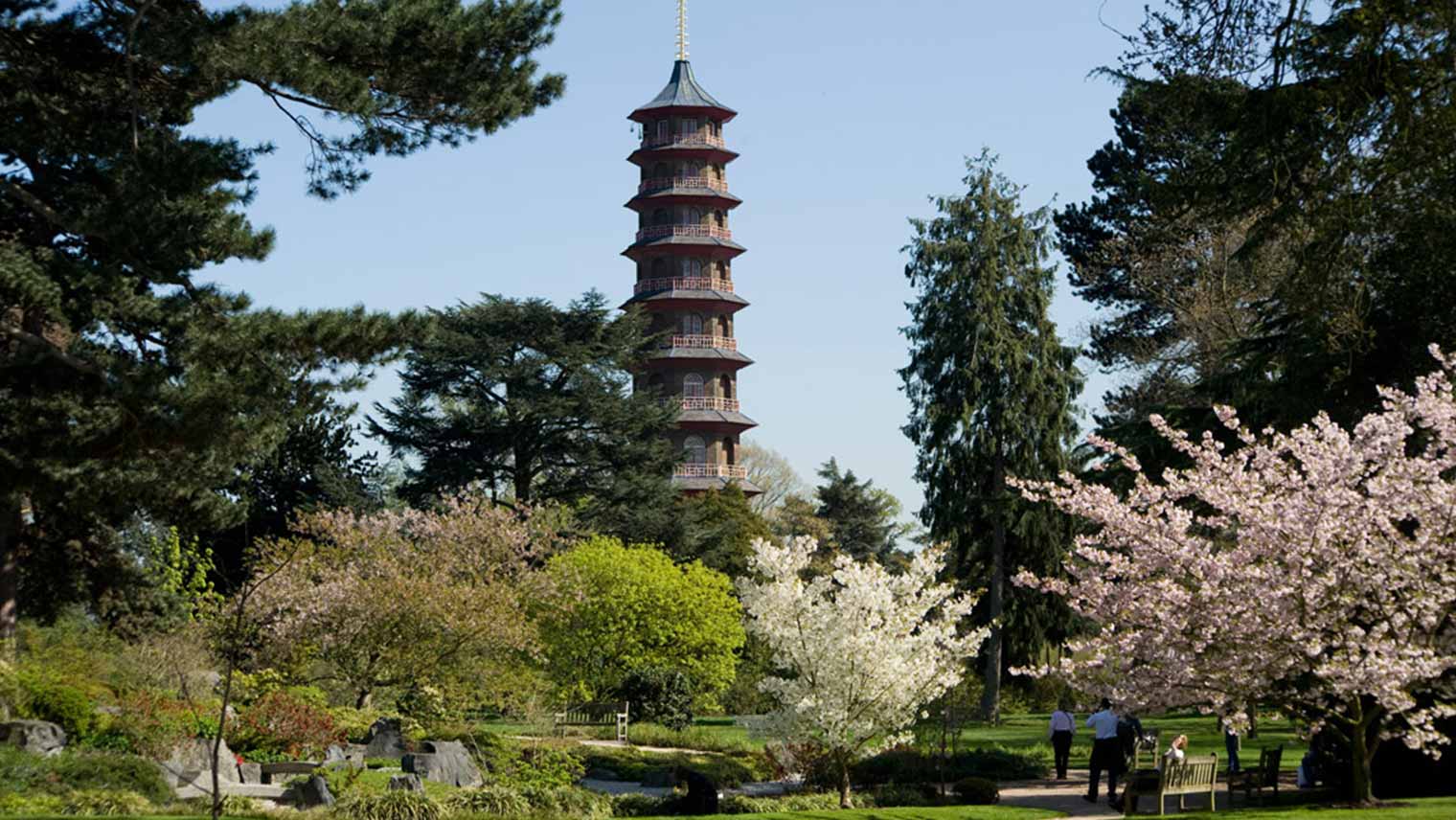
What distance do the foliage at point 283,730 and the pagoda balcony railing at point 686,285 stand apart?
43000mm

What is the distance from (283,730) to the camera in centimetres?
2059

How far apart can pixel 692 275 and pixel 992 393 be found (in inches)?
1184

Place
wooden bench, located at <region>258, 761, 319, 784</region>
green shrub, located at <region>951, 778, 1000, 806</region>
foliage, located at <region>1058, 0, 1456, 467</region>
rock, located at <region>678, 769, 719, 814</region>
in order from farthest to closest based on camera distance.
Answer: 1. wooden bench, located at <region>258, 761, 319, 784</region>
2. green shrub, located at <region>951, 778, 1000, 806</region>
3. rock, located at <region>678, 769, 719, 814</region>
4. foliage, located at <region>1058, 0, 1456, 467</region>

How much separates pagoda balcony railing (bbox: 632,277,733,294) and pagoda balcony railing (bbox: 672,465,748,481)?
724cm

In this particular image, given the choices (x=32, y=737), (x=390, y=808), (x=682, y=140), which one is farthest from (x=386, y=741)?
(x=682, y=140)

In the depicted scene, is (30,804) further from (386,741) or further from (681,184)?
(681,184)

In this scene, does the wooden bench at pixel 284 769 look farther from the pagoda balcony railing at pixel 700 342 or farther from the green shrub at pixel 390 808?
the pagoda balcony railing at pixel 700 342

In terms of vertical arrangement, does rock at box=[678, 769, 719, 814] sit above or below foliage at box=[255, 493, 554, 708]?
below

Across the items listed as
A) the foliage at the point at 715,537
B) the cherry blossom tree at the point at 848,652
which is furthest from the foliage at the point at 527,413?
the cherry blossom tree at the point at 848,652

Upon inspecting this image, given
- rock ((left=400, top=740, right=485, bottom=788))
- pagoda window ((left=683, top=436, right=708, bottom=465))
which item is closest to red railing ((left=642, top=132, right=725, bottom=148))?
pagoda window ((left=683, top=436, right=708, bottom=465))

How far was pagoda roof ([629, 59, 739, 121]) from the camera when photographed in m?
65.7

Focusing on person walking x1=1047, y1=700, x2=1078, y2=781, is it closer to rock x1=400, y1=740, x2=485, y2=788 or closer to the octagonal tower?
rock x1=400, y1=740, x2=485, y2=788

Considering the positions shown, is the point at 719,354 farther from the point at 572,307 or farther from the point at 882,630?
Result: the point at 882,630

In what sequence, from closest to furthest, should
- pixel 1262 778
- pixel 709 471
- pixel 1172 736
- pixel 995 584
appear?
pixel 1262 778 < pixel 1172 736 < pixel 995 584 < pixel 709 471
